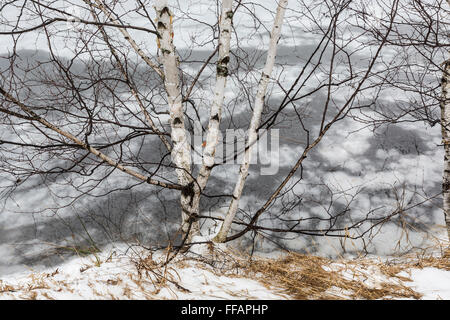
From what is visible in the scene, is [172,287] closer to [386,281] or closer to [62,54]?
[386,281]

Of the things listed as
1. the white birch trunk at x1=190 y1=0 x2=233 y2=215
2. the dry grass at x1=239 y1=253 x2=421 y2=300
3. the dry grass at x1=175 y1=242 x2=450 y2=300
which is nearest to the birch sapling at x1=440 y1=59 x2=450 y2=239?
the dry grass at x1=175 y1=242 x2=450 y2=300

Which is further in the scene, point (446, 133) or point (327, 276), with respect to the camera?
point (446, 133)

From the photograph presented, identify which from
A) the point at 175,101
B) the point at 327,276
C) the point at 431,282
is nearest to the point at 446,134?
the point at 431,282

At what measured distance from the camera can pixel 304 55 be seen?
7.97 m

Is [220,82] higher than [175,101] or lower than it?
higher

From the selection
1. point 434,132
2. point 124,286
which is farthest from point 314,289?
point 434,132

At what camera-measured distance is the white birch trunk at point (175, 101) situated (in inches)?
111

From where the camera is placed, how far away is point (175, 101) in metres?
3.15

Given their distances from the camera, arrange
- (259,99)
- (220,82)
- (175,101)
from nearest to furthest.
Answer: (259,99), (220,82), (175,101)

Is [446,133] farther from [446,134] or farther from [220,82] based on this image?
[220,82]

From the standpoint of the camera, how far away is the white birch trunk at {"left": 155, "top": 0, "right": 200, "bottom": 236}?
9.29 ft

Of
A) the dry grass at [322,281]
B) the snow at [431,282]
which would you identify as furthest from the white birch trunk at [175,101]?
the snow at [431,282]

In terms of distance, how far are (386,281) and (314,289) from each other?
1.59 ft

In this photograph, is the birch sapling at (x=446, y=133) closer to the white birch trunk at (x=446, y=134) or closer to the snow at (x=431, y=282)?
the white birch trunk at (x=446, y=134)
